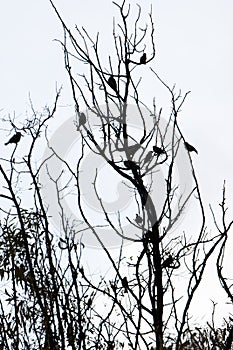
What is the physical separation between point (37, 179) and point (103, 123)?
2912mm

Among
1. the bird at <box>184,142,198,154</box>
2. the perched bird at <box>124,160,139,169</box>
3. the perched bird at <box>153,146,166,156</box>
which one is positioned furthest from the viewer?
the perched bird at <box>153,146,166,156</box>

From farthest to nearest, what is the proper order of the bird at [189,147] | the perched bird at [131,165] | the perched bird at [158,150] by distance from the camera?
1. the perched bird at [158,150]
2. the bird at [189,147]
3. the perched bird at [131,165]

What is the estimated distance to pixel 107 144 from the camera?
3256 millimetres

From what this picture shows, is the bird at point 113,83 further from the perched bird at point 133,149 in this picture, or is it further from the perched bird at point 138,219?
the perched bird at point 138,219

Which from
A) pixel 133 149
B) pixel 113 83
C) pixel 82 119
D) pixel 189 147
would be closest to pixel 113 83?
pixel 113 83

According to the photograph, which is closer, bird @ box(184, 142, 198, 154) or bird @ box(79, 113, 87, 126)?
bird @ box(184, 142, 198, 154)

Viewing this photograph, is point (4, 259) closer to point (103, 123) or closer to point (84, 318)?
point (84, 318)

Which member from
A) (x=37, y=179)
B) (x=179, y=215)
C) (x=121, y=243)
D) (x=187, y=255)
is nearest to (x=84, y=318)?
(x=121, y=243)

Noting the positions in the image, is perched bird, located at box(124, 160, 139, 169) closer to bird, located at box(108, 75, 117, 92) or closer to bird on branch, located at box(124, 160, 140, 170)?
bird on branch, located at box(124, 160, 140, 170)

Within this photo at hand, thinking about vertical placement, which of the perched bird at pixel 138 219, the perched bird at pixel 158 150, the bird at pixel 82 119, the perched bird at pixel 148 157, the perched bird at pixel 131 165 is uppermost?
the bird at pixel 82 119

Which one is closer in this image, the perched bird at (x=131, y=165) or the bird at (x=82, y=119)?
the perched bird at (x=131, y=165)

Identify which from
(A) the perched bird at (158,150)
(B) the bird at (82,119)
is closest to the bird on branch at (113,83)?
(B) the bird at (82,119)

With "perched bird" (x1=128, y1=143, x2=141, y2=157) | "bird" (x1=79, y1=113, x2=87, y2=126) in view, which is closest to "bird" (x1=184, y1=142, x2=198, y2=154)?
"perched bird" (x1=128, y1=143, x2=141, y2=157)

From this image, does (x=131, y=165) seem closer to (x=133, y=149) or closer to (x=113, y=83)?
(x=133, y=149)
